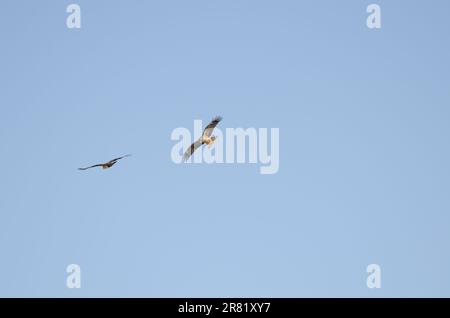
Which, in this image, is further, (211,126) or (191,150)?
(191,150)

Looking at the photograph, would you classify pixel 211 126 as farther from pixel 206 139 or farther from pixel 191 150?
pixel 191 150

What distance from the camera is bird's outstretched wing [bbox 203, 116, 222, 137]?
185 ft

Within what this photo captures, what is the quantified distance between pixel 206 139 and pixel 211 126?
813 mm

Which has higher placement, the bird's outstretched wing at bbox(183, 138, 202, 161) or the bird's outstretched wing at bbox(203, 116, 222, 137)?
the bird's outstretched wing at bbox(203, 116, 222, 137)

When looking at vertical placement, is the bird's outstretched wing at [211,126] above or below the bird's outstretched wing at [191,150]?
above

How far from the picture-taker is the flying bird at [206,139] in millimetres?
56406

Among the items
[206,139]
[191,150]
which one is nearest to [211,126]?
[206,139]

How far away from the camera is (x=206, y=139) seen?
2248 inches

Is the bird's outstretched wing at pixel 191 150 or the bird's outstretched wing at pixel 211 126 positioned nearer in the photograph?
the bird's outstretched wing at pixel 211 126

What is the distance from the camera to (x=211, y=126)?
56.6 meters
